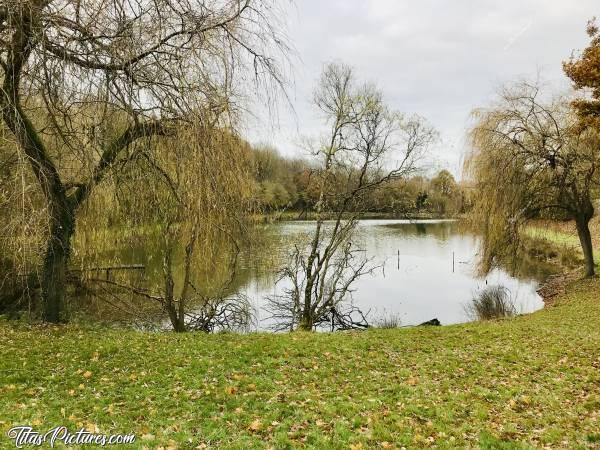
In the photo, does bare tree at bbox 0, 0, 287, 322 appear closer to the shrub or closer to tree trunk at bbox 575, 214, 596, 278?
the shrub

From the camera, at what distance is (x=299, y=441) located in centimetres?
373

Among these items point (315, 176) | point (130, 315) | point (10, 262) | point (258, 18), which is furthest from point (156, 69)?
point (315, 176)

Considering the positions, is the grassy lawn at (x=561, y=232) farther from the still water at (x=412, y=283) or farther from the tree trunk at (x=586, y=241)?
the still water at (x=412, y=283)

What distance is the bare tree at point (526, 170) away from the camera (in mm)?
13789

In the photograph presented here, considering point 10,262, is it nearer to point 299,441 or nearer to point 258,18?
point 258,18

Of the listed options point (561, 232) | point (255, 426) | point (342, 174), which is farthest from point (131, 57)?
point (561, 232)

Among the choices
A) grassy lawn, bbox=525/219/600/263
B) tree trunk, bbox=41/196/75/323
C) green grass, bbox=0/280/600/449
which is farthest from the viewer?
grassy lawn, bbox=525/219/600/263

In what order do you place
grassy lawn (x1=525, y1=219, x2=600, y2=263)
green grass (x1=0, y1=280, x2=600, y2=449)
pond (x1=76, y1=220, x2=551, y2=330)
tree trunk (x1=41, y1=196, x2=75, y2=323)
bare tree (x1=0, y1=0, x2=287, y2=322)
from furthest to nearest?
1. grassy lawn (x1=525, y1=219, x2=600, y2=263)
2. pond (x1=76, y1=220, x2=551, y2=330)
3. tree trunk (x1=41, y1=196, x2=75, y2=323)
4. bare tree (x1=0, y1=0, x2=287, y2=322)
5. green grass (x1=0, y1=280, x2=600, y2=449)

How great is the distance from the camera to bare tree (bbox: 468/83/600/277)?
13789 millimetres

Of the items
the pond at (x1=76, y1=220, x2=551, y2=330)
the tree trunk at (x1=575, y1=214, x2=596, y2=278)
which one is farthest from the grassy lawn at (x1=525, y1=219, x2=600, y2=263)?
the pond at (x1=76, y1=220, x2=551, y2=330)

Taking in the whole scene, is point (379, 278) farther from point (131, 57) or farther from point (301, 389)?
point (131, 57)

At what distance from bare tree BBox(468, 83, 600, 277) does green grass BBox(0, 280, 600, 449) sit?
7.14 metres

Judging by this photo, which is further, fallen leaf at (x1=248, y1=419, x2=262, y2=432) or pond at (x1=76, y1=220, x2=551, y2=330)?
pond at (x1=76, y1=220, x2=551, y2=330)

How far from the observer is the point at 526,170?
14.1 m
